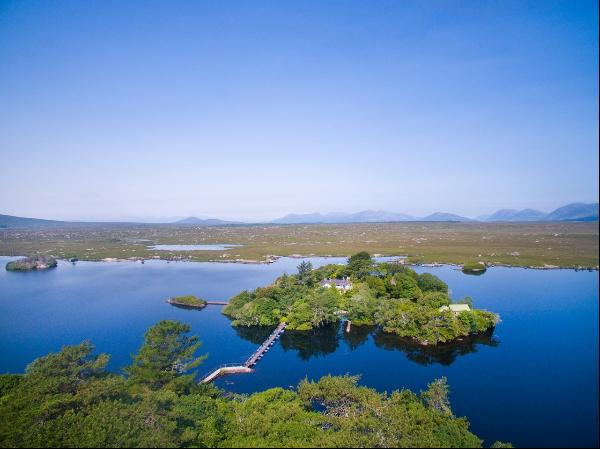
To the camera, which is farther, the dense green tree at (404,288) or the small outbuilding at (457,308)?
the dense green tree at (404,288)

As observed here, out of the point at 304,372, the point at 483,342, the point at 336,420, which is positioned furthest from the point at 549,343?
the point at 336,420

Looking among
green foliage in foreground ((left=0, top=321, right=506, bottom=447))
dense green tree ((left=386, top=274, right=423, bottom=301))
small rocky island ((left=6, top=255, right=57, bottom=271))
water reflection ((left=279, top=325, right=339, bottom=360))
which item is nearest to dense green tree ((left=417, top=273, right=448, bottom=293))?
dense green tree ((left=386, top=274, right=423, bottom=301))

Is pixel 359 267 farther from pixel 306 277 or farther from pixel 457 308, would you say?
pixel 457 308

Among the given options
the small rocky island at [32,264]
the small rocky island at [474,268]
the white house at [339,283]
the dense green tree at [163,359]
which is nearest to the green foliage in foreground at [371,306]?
the white house at [339,283]

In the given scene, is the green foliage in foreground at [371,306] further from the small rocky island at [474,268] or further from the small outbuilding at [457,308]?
the small rocky island at [474,268]

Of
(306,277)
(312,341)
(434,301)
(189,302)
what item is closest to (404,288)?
(434,301)

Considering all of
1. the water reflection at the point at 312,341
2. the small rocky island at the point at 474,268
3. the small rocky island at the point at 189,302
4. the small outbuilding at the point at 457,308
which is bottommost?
the water reflection at the point at 312,341

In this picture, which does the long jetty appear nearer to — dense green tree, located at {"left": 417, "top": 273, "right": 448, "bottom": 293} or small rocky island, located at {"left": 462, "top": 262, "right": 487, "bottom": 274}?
dense green tree, located at {"left": 417, "top": 273, "right": 448, "bottom": 293}
